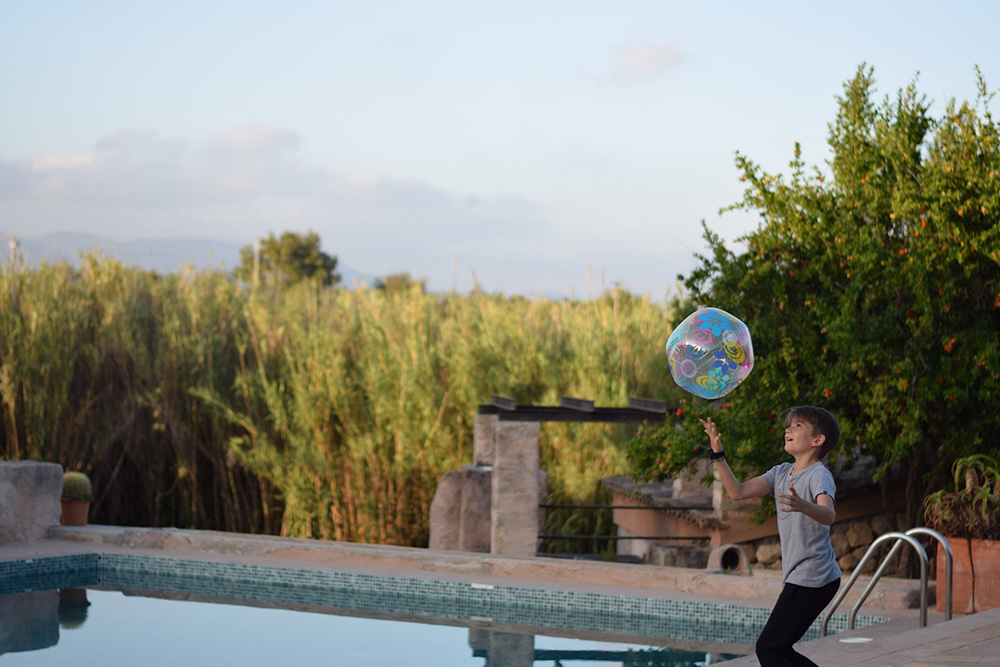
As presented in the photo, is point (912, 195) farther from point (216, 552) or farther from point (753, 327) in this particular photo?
point (216, 552)

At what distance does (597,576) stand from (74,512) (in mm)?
5224

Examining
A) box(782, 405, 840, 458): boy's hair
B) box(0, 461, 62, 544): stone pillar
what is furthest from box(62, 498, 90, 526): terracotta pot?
box(782, 405, 840, 458): boy's hair

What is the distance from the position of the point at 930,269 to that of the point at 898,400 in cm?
93

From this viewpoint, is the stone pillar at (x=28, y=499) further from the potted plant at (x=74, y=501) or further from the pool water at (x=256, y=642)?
the pool water at (x=256, y=642)

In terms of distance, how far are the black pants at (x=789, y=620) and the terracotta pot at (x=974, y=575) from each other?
319cm

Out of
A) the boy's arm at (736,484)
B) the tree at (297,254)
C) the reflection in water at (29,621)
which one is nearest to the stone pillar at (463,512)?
the reflection in water at (29,621)

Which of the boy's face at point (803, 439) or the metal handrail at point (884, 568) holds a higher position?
the boy's face at point (803, 439)

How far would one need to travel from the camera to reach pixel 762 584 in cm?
793

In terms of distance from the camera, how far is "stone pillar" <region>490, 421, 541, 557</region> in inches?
359

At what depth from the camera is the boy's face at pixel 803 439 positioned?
3883 millimetres

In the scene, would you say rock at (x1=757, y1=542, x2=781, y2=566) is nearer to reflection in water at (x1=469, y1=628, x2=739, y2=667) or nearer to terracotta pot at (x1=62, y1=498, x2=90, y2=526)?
reflection in water at (x1=469, y1=628, x2=739, y2=667)

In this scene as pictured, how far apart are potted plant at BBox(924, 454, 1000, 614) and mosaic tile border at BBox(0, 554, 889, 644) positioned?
0.60 m

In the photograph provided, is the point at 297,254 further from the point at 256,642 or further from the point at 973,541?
the point at 973,541

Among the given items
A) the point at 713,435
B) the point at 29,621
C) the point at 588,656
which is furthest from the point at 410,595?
the point at 713,435
